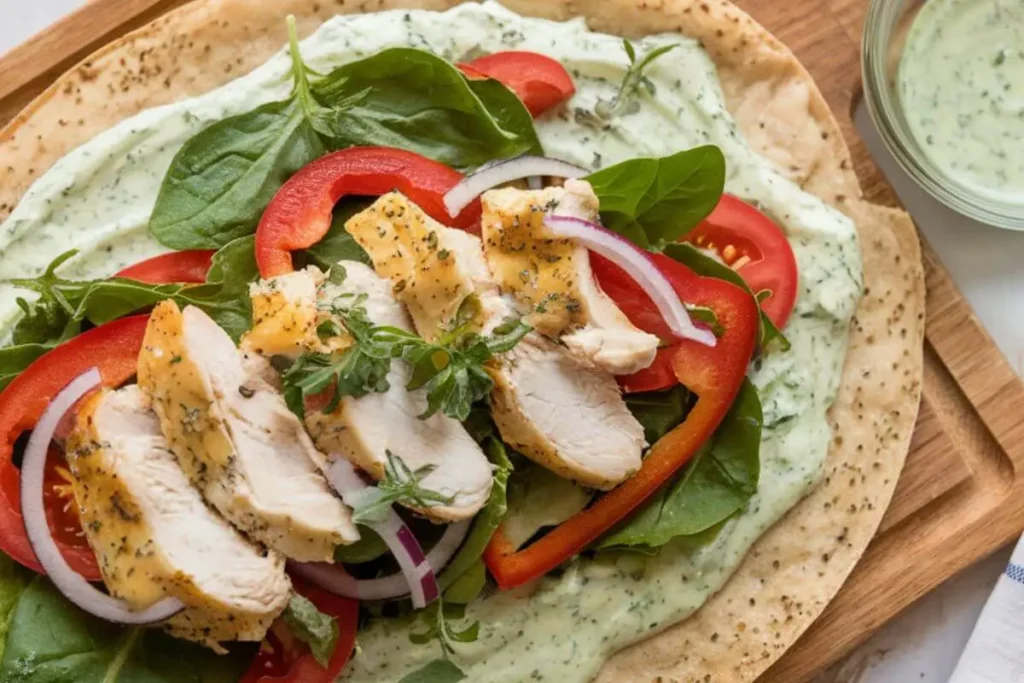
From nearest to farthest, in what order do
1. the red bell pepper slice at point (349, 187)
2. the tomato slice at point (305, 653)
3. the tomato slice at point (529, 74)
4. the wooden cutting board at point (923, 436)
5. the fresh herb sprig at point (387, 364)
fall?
the fresh herb sprig at point (387, 364) → the tomato slice at point (305, 653) → the red bell pepper slice at point (349, 187) → the tomato slice at point (529, 74) → the wooden cutting board at point (923, 436)

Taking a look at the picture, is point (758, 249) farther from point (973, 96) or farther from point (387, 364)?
point (387, 364)

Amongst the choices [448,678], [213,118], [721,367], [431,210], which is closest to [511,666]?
[448,678]

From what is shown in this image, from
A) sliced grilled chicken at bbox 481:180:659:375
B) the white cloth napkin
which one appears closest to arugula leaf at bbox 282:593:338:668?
sliced grilled chicken at bbox 481:180:659:375

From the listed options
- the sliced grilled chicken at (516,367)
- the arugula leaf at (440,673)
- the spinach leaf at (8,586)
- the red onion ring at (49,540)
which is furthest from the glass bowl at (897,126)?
the spinach leaf at (8,586)

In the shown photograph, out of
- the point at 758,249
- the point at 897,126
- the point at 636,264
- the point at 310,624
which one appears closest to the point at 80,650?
the point at 310,624

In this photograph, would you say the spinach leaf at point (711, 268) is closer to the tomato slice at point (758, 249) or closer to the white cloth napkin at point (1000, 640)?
the tomato slice at point (758, 249)

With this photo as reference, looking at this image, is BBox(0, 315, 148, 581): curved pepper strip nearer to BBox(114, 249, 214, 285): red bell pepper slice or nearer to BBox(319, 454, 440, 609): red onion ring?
BBox(114, 249, 214, 285): red bell pepper slice
